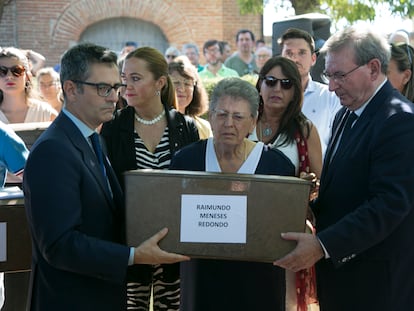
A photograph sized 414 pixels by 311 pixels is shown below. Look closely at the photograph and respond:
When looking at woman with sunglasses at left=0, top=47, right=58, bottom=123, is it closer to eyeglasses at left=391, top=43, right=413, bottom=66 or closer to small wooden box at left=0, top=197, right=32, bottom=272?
small wooden box at left=0, top=197, right=32, bottom=272

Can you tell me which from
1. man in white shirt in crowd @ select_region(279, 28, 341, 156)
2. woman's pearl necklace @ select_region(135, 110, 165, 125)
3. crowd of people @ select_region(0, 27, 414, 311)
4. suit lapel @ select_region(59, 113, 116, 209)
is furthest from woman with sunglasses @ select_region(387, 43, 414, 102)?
suit lapel @ select_region(59, 113, 116, 209)

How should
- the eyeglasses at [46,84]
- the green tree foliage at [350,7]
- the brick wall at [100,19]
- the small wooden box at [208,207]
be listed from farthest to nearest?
the brick wall at [100,19]
the green tree foliage at [350,7]
the eyeglasses at [46,84]
the small wooden box at [208,207]

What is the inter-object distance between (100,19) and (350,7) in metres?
7.07

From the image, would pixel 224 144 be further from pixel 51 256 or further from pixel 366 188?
pixel 51 256

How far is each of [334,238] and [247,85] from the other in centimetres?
88

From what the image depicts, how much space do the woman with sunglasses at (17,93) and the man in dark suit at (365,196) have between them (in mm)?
3359

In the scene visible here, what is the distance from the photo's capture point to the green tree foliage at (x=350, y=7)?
14.5 m

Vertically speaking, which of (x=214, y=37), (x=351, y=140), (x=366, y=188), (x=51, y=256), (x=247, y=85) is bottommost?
(x=51, y=256)

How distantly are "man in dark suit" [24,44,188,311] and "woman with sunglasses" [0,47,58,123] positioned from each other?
3.03 m

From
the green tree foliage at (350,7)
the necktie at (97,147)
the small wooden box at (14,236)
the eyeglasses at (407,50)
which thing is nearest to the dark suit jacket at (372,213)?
the necktie at (97,147)

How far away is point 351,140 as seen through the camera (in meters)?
3.14

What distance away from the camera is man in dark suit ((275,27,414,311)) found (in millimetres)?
2947

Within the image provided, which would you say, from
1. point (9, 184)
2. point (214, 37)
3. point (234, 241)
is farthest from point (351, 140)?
Answer: point (214, 37)

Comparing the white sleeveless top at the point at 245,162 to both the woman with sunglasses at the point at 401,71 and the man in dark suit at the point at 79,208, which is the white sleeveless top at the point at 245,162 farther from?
the woman with sunglasses at the point at 401,71
